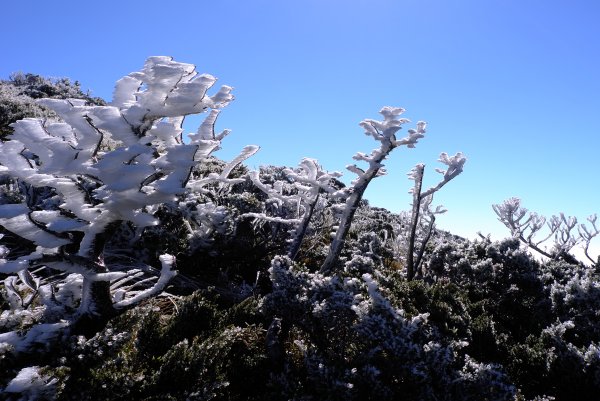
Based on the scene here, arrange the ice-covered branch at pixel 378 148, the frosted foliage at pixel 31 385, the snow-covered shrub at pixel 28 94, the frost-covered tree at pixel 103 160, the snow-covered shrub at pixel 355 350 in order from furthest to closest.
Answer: the snow-covered shrub at pixel 28 94 < the ice-covered branch at pixel 378 148 < the snow-covered shrub at pixel 355 350 < the frost-covered tree at pixel 103 160 < the frosted foliage at pixel 31 385

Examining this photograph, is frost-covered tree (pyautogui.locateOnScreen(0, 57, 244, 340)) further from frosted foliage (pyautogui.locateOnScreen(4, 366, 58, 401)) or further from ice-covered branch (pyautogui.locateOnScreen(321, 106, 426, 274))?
ice-covered branch (pyautogui.locateOnScreen(321, 106, 426, 274))

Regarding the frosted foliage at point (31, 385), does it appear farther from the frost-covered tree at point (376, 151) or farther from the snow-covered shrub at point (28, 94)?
the snow-covered shrub at point (28, 94)

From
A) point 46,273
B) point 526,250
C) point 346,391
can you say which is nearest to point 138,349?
point 346,391

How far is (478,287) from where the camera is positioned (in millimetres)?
6816

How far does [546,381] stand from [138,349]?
170 inches

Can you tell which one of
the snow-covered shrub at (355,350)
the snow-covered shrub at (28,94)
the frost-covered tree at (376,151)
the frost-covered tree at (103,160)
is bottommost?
the snow-covered shrub at (355,350)

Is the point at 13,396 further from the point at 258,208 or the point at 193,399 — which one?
the point at 258,208

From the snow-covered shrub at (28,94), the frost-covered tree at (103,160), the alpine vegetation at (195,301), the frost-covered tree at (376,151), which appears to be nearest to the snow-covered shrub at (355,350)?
the alpine vegetation at (195,301)

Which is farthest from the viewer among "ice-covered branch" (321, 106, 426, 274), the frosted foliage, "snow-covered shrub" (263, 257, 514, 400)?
"ice-covered branch" (321, 106, 426, 274)

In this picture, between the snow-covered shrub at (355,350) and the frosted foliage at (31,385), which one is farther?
the snow-covered shrub at (355,350)

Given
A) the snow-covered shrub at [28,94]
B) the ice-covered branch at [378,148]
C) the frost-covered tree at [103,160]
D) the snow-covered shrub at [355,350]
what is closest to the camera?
the frost-covered tree at [103,160]

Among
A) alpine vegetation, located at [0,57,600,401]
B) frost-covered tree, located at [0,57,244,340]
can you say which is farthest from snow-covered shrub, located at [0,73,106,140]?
frost-covered tree, located at [0,57,244,340]

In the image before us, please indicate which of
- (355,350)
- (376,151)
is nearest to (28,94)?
(376,151)

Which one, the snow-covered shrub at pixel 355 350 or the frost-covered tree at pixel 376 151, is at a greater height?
the frost-covered tree at pixel 376 151
